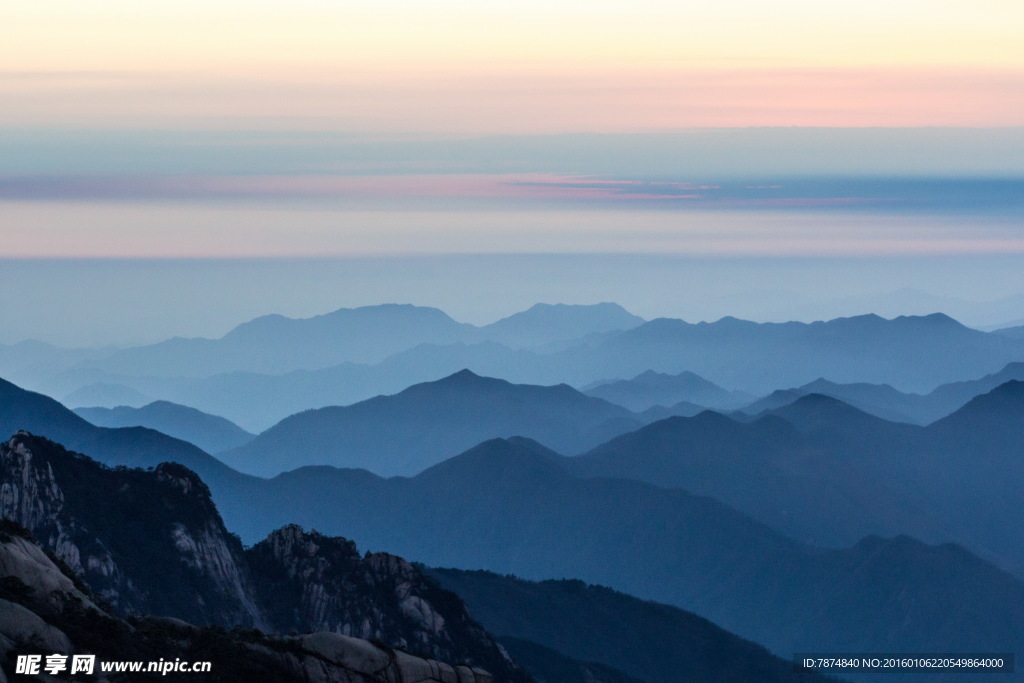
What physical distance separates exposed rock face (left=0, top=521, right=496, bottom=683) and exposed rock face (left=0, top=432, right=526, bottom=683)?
150ft

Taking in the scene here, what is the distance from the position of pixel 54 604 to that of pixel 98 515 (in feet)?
250

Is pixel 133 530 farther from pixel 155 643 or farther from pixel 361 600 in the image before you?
pixel 155 643

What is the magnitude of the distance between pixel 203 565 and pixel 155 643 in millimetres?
69646

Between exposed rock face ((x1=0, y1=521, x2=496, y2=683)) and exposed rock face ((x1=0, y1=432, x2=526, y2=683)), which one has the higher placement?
exposed rock face ((x1=0, y1=432, x2=526, y2=683))

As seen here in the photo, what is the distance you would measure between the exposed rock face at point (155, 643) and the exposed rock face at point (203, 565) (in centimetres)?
4582

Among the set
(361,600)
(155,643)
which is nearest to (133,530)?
(361,600)

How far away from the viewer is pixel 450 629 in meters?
137

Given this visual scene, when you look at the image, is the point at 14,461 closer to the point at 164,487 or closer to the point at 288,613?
the point at 164,487

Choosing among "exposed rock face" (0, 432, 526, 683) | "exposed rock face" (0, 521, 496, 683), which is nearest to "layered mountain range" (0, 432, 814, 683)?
"exposed rock face" (0, 432, 526, 683)

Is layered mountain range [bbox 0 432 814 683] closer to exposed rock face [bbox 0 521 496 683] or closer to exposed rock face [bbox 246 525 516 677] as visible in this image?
exposed rock face [bbox 246 525 516 677]

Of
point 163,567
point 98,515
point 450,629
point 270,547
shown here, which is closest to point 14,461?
point 98,515

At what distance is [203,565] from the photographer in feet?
435

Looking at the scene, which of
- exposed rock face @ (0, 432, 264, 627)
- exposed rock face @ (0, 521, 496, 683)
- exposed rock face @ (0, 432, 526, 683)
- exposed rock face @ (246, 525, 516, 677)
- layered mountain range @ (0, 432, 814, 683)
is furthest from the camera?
exposed rock face @ (246, 525, 516, 677)

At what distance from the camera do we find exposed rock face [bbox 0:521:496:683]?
186ft
